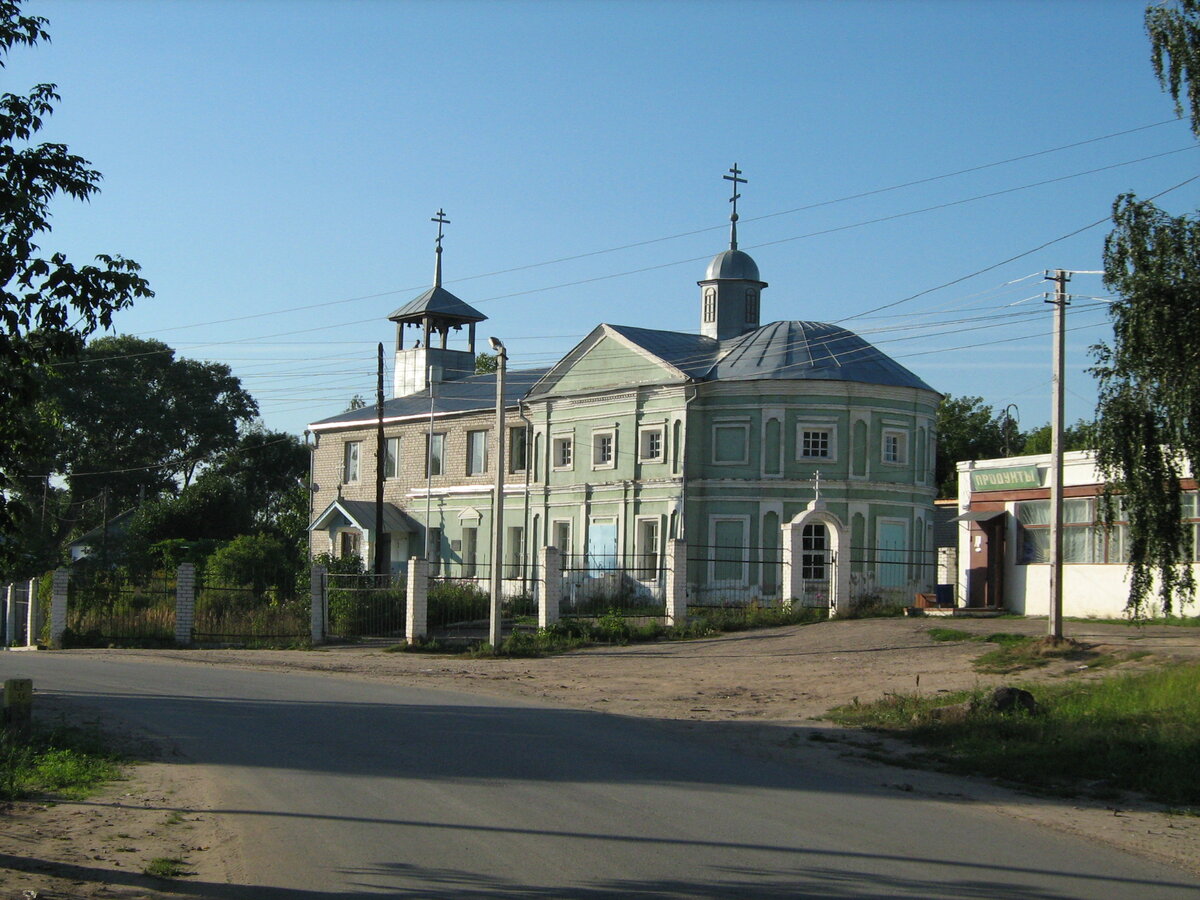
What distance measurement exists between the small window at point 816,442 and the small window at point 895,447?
1822mm

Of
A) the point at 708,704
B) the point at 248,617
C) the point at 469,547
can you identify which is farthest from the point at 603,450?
the point at 708,704

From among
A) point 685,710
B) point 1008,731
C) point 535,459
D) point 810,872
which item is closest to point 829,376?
point 535,459

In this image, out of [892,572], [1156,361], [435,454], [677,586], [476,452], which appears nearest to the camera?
[1156,361]

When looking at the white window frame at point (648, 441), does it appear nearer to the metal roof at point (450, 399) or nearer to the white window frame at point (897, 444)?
the white window frame at point (897, 444)

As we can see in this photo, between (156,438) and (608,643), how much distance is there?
5335 cm

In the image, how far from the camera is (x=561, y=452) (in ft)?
151

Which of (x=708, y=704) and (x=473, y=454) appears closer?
(x=708, y=704)

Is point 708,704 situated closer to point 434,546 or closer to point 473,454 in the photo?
point 473,454

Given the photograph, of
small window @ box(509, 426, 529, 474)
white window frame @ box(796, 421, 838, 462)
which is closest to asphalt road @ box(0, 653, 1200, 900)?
white window frame @ box(796, 421, 838, 462)

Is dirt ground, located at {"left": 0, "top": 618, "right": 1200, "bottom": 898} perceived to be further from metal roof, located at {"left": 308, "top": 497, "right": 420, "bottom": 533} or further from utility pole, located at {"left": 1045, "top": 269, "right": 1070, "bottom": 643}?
metal roof, located at {"left": 308, "top": 497, "right": 420, "bottom": 533}

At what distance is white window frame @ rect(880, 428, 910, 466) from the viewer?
40.8m

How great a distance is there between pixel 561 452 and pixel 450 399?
29.6 ft

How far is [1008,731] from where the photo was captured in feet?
52.3

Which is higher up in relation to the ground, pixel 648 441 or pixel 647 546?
pixel 648 441
